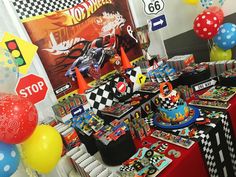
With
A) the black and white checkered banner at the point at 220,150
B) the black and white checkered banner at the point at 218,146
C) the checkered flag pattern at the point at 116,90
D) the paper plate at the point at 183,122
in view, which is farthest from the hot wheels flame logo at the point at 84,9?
the black and white checkered banner at the point at 220,150

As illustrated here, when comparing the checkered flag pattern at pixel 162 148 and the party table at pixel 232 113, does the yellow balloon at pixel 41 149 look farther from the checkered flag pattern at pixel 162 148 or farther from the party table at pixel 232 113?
the party table at pixel 232 113

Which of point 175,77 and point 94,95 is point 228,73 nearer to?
point 175,77

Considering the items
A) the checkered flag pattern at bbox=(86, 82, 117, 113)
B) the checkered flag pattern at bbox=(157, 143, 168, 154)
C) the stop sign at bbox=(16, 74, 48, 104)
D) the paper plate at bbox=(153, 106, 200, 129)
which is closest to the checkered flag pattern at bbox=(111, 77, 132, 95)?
the checkered flag pattern at bbox=(86, 82, 117, 113)

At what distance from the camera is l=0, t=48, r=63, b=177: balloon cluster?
895mm

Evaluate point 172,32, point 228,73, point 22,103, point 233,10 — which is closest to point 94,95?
point 22,103

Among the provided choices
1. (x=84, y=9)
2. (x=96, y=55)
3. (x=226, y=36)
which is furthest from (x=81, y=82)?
(x=226, y=36)

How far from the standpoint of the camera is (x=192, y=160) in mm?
1252

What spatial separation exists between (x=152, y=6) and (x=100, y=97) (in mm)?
1030

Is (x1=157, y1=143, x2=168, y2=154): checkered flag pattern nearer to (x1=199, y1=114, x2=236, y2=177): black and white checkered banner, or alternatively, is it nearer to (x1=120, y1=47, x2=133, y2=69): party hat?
(x1=199, y1=114, x2=236, y2=177): black and white checkered banner

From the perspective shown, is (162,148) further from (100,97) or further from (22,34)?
(22,34)

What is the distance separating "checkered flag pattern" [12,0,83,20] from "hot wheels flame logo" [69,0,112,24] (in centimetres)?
5

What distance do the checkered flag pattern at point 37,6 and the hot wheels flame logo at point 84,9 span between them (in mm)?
52

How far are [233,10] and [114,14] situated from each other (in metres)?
1.70

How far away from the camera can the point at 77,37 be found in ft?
6.21
